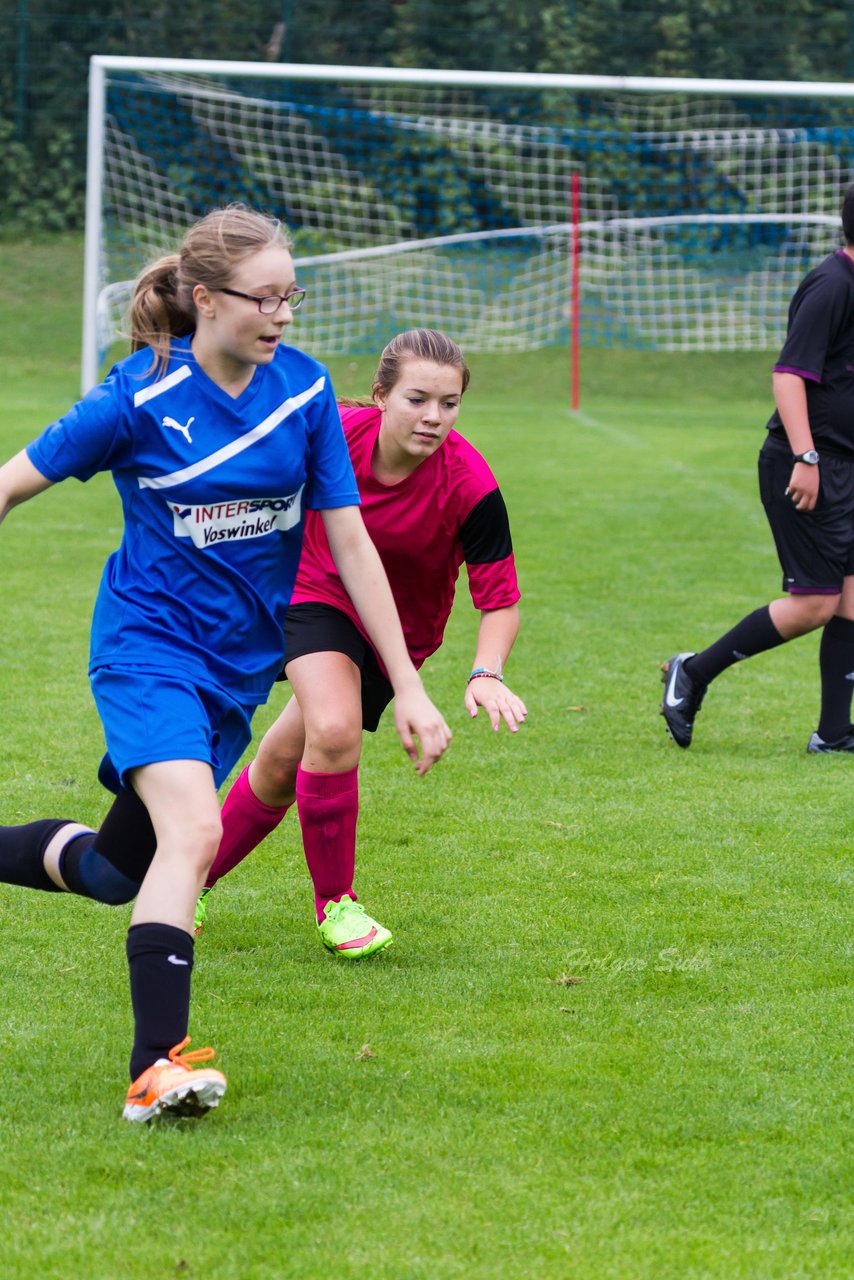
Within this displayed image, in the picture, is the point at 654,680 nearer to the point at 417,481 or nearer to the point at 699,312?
the point at 417,481

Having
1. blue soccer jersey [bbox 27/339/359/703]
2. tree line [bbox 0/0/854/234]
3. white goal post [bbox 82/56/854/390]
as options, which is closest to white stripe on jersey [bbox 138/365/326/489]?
blue soccer jersey [bbox 27/339/359/703]

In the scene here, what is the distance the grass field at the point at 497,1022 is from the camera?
103 inches

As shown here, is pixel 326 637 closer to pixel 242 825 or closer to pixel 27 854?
pixel 242 825

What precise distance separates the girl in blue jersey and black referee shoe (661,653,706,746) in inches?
118

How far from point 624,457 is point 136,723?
1247 cm

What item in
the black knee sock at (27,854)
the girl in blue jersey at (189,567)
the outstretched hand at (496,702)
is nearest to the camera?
the girl in blue jersey at (189,567)

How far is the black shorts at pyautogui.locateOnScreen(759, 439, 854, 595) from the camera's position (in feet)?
19.3

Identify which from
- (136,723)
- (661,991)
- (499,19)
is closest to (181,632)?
(136,723)

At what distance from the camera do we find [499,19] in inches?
1054

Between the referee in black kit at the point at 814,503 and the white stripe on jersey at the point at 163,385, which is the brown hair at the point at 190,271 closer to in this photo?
the white stripe on jersey at the point at 163,385

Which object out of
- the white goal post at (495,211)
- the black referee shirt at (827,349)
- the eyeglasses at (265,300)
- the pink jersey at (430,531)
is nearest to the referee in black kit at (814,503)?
the black referee shirt at (827,349)

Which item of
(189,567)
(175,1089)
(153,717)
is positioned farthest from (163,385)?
(175,1089)

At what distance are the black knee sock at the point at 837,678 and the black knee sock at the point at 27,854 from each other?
3.53m

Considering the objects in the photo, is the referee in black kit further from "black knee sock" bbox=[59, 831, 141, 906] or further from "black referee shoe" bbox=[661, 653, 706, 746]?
"black knee sock" bbox=[59, 831, 141, 906]
